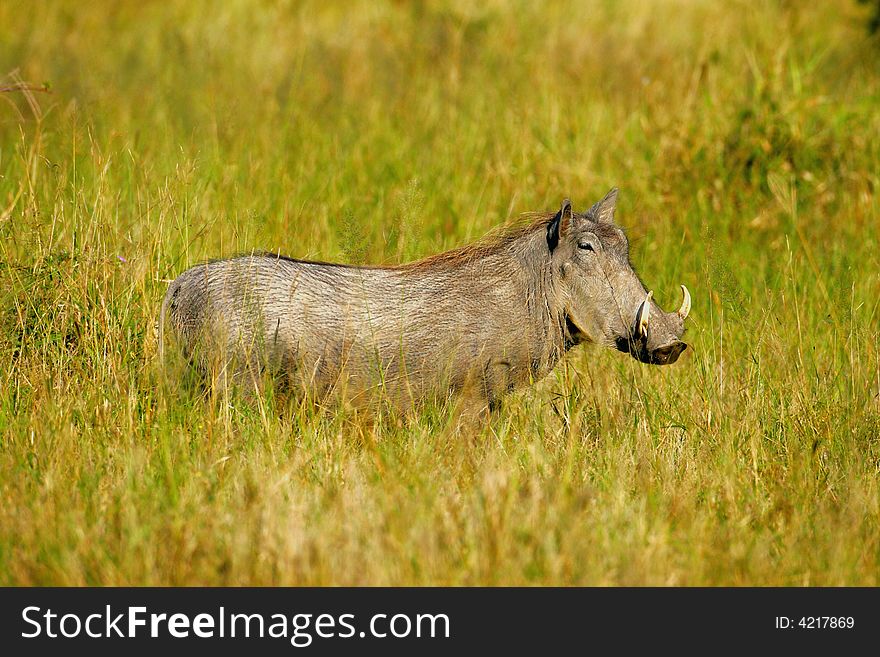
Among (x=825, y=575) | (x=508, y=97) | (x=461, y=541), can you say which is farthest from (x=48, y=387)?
(x=508, y=97)

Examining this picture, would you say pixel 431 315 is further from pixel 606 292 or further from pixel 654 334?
pixel 654 334

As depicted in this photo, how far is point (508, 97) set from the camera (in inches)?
289

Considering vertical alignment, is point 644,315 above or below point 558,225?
below

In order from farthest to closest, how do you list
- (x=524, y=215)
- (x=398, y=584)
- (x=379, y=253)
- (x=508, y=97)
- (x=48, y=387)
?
(x=508, y=97)
(x=379, y=253)
(x=524, y=215)
(x=48, y=387)
(x=398, y=584)

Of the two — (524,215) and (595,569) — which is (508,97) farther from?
(595,569)

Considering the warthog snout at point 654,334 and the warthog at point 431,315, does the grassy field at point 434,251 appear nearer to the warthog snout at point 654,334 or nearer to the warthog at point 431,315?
the warthog at point 431,315

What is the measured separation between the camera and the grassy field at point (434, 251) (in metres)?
3.18

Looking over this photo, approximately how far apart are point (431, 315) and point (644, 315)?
2.47 ft

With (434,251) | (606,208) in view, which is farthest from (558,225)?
(434,251)

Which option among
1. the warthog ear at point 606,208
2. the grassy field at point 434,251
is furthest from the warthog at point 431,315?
the grassy field at point 434,251

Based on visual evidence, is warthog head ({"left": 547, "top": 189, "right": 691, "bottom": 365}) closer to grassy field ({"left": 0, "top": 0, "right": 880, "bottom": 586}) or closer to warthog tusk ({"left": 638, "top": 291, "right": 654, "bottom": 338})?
warthog tusk ({"left": 638, "top": 291, "right": 654, "bottom": 338})

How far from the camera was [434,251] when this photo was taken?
5676 mm

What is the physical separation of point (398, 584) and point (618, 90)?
5.44 meters

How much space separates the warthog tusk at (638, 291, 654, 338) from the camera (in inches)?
162
